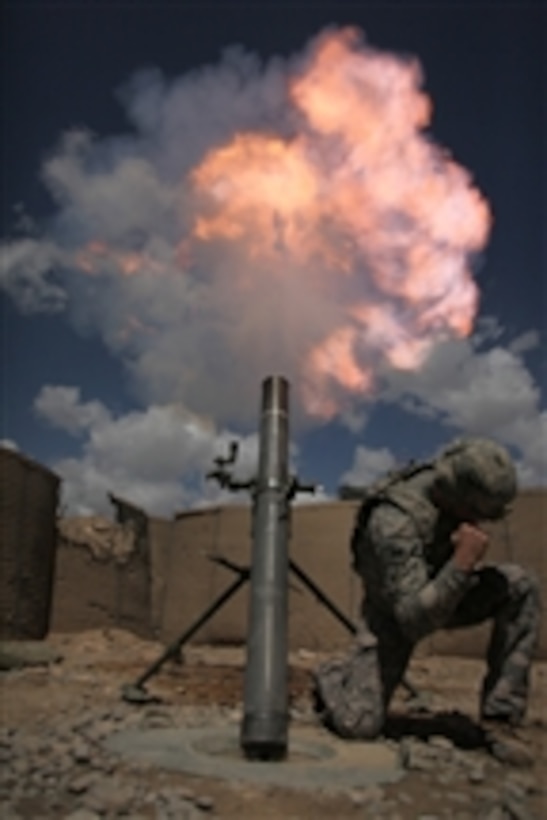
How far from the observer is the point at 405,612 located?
3.27m

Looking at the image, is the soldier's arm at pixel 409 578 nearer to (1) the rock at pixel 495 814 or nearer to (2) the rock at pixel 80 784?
(1) the rock at pixel 495 814

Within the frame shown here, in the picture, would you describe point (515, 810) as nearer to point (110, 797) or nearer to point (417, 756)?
point (417, 756)

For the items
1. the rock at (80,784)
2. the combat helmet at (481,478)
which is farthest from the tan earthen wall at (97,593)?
the rock at (80,784)

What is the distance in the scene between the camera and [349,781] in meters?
2.58

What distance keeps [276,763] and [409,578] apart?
977 mm

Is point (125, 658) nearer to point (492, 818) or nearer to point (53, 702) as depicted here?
point (53, 702)

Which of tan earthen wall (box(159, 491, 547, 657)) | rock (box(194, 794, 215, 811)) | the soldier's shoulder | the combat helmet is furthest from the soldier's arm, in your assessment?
tan earthen wall (box(159, 491, 547, 657))

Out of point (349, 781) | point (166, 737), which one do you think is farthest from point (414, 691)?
point (349, 781)

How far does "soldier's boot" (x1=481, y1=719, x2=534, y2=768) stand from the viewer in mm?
2984

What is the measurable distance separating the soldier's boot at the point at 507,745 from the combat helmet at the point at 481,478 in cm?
97

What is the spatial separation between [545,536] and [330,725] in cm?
570

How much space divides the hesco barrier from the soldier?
566 centimetres

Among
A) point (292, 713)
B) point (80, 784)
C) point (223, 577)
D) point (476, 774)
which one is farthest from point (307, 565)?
point (80, 784)

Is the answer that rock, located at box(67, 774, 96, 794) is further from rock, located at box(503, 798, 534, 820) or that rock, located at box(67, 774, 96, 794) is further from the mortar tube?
rock, located at box(503, 798, 534, 820)
